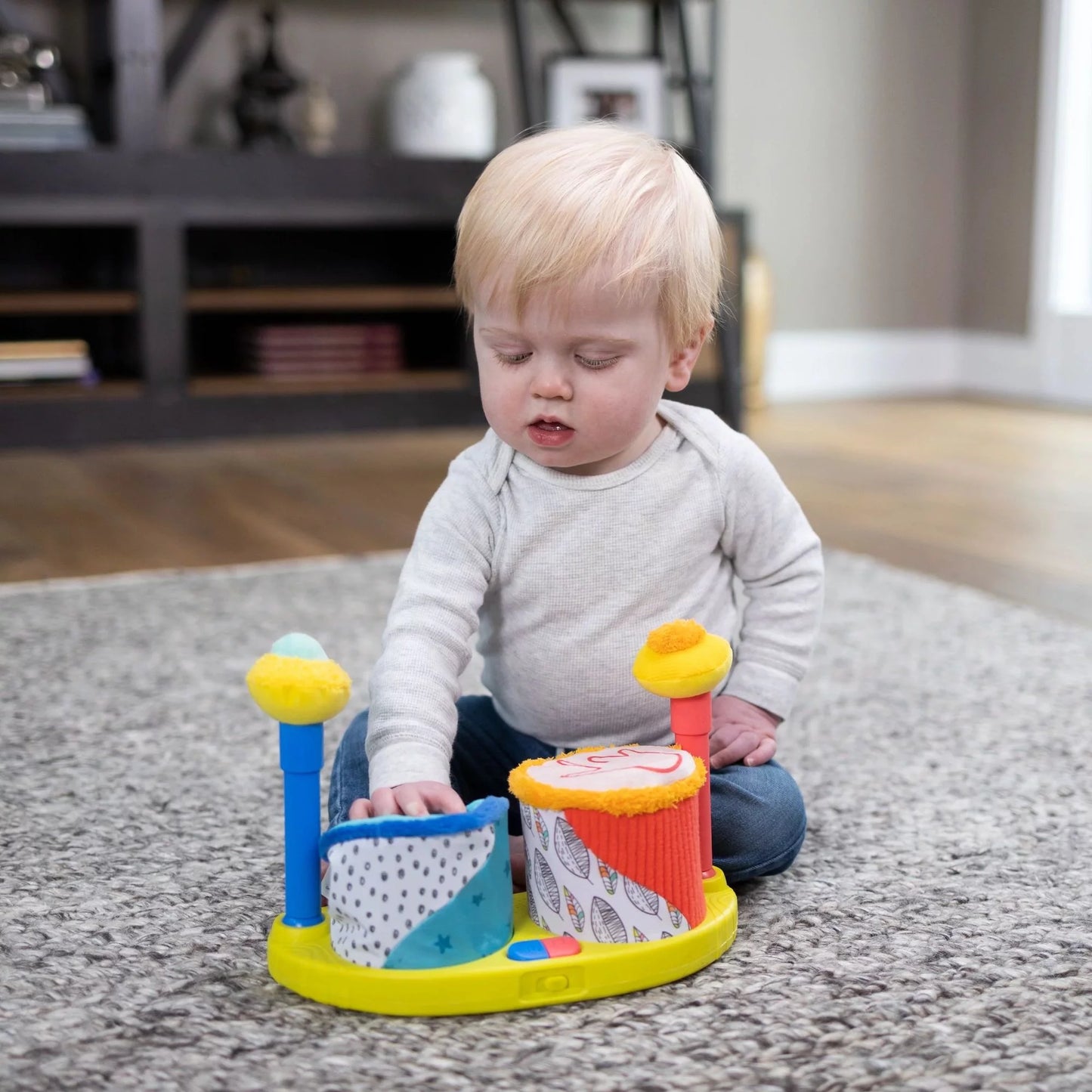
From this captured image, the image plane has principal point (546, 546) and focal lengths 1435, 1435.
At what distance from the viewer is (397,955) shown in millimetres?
681

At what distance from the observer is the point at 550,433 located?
31.4 inches

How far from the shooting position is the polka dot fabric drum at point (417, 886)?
0.67m

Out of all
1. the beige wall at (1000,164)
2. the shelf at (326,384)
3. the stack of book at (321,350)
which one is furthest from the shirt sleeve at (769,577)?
the beige wall at (1000,164)

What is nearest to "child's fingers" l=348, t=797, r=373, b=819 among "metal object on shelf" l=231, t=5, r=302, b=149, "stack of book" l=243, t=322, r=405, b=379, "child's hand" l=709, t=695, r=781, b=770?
"child's hand" l=709, t=695, r=781, b=770

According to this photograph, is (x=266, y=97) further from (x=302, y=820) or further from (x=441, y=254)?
(x=302, y=820)

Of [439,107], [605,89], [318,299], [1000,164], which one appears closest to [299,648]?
[318,299]

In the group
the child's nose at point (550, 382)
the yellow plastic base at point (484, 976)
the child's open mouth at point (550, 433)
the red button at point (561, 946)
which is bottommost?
the yellow plastic base at point (484, 976)

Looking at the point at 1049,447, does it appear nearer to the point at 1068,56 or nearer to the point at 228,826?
the point at 1068,56

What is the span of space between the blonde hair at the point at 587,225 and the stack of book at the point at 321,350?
90.3 inches

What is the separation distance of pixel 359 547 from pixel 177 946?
45.2 inches

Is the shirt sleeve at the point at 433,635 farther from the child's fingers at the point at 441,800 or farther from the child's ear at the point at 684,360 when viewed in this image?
the child's ear at the point at 684,360

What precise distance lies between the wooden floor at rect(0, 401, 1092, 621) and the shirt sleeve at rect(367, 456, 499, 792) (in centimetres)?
91

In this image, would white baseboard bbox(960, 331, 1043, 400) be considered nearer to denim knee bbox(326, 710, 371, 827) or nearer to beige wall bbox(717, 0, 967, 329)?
beige wall bbox(717, 0, 967, 329)

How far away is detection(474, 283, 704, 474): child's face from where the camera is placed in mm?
768
